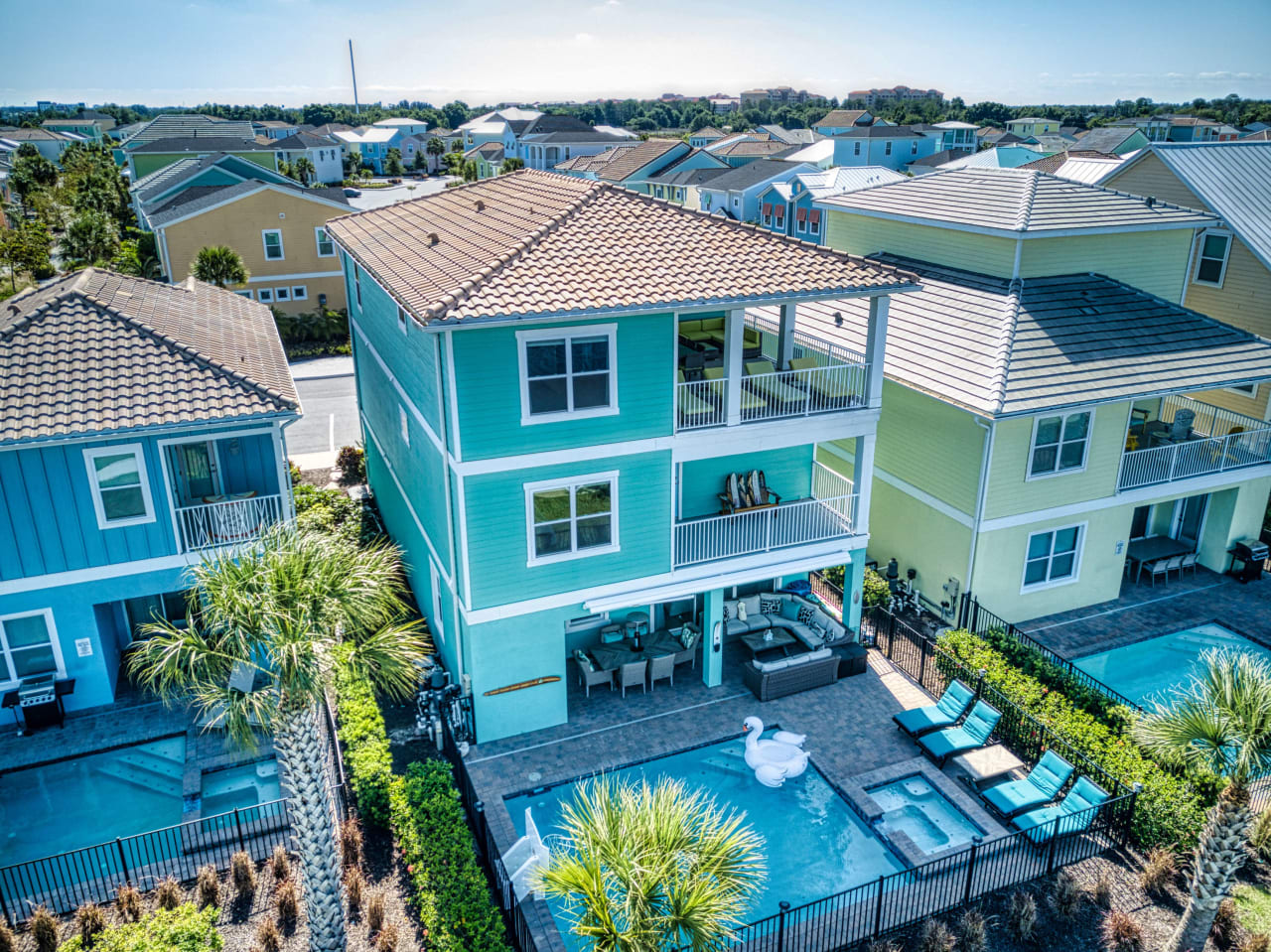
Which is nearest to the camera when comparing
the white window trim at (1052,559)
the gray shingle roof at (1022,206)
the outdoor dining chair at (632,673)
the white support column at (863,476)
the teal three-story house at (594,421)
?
the teal three-story house at (594,421)

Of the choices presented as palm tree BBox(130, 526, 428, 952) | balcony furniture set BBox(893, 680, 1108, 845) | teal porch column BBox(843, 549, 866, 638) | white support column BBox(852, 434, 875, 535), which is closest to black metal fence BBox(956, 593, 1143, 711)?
balcony furniture set BBox(893, 680, 1108, 845)

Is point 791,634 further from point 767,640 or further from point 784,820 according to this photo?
point 784,820

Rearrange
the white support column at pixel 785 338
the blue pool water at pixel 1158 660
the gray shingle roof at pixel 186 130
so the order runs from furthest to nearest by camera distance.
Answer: the gray shingle roof at pixel 186 130 → the blue pool water at pixel 1158 660 → the white support column at pixel 785 338

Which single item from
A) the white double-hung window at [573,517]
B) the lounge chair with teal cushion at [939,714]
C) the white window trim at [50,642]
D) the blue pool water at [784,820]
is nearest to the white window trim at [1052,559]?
the lounge chair with teal cushion at [939,714]

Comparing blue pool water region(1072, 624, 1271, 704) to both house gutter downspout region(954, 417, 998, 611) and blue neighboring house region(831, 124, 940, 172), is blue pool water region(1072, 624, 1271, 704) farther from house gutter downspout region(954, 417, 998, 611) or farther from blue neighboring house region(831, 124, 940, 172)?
blue neighboring house region(831, 124, 940, 172)

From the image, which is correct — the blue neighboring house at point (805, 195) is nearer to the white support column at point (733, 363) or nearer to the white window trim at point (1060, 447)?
the white window trim at point (1060, 447)

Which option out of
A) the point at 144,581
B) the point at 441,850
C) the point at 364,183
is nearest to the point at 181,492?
the point at 144,581

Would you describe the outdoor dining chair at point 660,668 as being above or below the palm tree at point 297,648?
below
